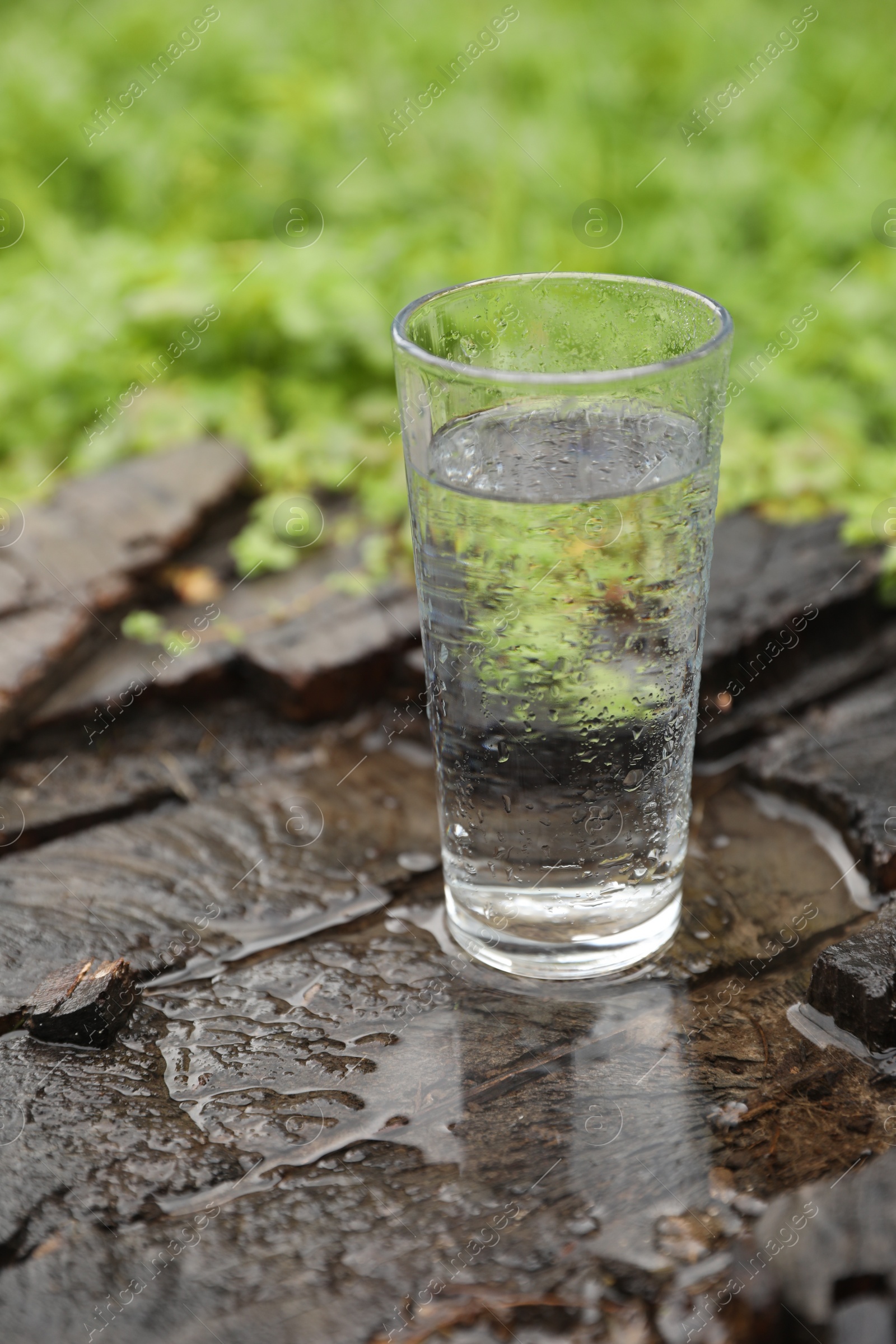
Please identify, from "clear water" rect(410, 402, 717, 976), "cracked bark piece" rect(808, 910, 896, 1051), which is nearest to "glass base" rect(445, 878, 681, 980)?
"clear water" rect(410, 402, 717, 976)

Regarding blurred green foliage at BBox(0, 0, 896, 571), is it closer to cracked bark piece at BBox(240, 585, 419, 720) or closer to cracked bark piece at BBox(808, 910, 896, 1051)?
cracked bark piece at BBox(240, 585, 419, 720)

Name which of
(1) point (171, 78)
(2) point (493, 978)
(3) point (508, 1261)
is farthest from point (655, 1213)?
(1) point (171, 78)

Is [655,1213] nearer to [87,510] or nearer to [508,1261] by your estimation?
[508,1261]

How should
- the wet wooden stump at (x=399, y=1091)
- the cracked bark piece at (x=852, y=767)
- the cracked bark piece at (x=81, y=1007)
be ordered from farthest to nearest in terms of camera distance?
the cracked bark piece at (x=852, y=767)
the cracked bark piece at (x=81, y=1007)
the wet wooden stump at (x=399, y=1091)

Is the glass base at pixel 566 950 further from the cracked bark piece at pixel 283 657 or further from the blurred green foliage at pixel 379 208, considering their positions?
the blurred green foliage at pixel 379 208

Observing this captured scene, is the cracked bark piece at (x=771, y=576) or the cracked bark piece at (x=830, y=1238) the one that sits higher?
the cracked bark piece at (x=830, y=1238)

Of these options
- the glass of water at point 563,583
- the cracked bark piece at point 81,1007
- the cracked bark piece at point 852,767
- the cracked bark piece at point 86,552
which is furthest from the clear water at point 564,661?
the cracked bark piece at point 86,552

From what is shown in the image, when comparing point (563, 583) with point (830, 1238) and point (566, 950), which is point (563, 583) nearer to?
point (566, 950)
